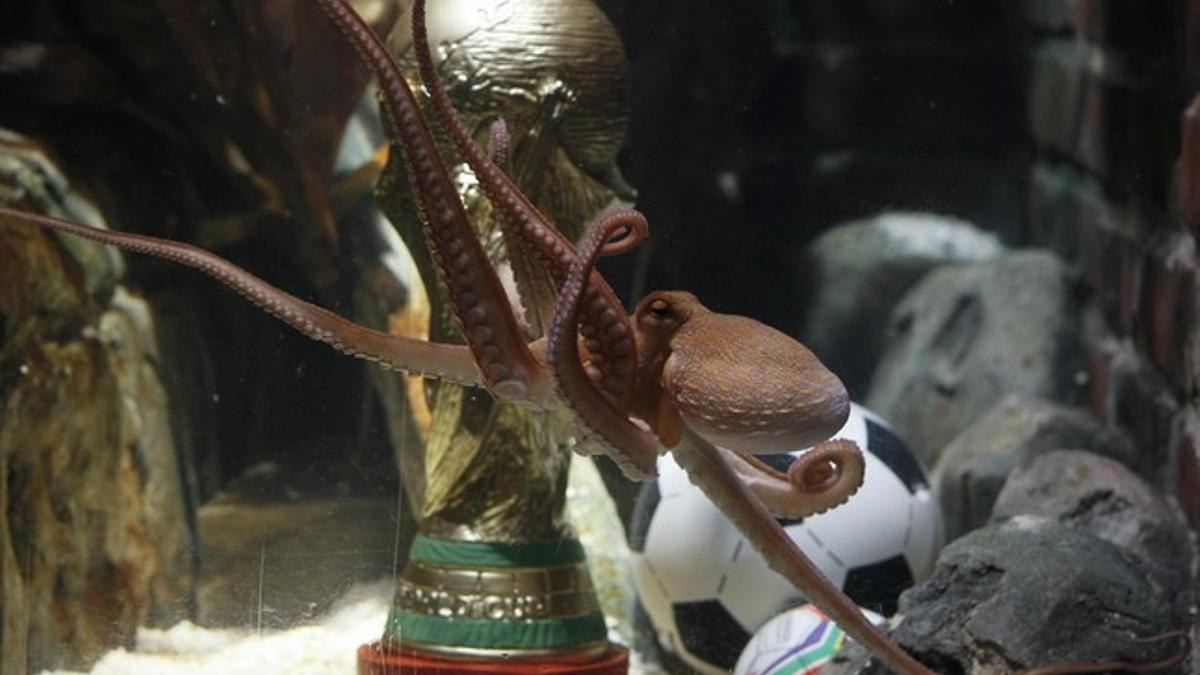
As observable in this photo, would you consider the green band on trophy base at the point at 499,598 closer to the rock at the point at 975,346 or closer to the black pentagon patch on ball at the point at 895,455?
the black pentagon patch on ball at the point at 895,455

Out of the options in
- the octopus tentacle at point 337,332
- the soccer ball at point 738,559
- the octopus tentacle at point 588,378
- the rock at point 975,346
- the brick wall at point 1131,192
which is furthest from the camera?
the rock at point 975,346

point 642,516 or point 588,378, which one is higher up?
point 588,378

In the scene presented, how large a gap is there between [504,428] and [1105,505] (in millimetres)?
1058

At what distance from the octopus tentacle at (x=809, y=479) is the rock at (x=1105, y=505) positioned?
0.86 metres

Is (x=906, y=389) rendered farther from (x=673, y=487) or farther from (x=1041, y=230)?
(x=673, y=487)

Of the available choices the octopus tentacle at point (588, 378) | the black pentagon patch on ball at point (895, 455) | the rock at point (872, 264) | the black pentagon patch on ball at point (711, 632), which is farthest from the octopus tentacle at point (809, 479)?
the rock at point (872, 264)

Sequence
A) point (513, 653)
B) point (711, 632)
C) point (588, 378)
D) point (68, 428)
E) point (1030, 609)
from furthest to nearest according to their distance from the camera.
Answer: point (68, 428) < point (711, 632) < point (513, 653) < point (1030, 609) < point (588, 378)

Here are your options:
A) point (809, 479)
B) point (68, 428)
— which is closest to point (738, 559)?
point (809, 479)

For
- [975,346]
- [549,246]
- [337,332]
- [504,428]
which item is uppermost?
[549,246]

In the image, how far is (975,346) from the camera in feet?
11.6

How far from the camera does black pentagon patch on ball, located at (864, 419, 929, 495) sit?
6.91 ft

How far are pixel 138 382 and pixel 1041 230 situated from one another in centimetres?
232

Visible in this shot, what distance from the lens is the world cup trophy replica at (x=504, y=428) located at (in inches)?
65.2

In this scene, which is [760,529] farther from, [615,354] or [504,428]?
[504,428]
